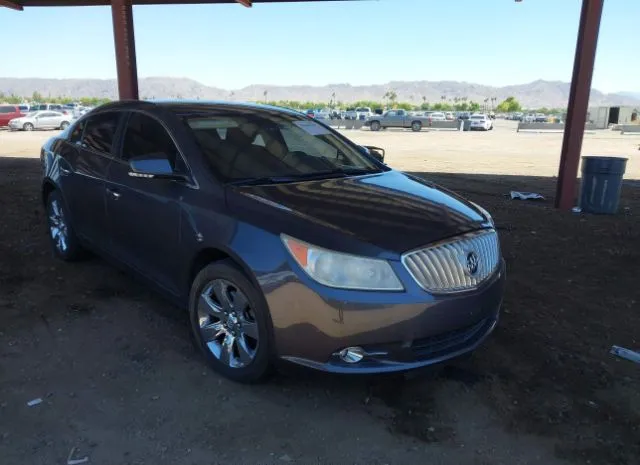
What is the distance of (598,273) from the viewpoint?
17.3 ft

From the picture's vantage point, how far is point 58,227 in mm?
5207

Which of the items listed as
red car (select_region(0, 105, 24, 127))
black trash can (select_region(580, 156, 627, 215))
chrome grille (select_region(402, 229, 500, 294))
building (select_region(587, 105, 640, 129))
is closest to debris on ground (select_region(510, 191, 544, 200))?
black trash can (select_region(580, 156, 627, 215))

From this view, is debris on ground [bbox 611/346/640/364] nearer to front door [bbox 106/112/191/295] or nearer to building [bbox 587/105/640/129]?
front door [bbox 106/112/191/295]

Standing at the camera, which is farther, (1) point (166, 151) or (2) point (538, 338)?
(2) point (538, 338)

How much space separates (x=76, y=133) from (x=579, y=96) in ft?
24.1

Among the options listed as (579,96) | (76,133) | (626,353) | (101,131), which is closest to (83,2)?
(76,133)

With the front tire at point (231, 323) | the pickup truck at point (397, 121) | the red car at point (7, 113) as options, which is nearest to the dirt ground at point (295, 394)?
the front tire at point (231, 323)

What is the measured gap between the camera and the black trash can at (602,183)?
26.5ft

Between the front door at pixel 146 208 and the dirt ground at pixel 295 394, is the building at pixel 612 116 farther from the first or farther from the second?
the front door at pixel 146 208

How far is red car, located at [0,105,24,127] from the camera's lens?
33094 mm

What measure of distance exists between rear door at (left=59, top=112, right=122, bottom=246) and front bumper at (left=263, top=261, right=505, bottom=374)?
2.20 meters

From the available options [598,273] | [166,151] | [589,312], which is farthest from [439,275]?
[598,273]

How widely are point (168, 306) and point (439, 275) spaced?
93.4 inches

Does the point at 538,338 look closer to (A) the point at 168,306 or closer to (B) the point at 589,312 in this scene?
(B) the point at 589,312
